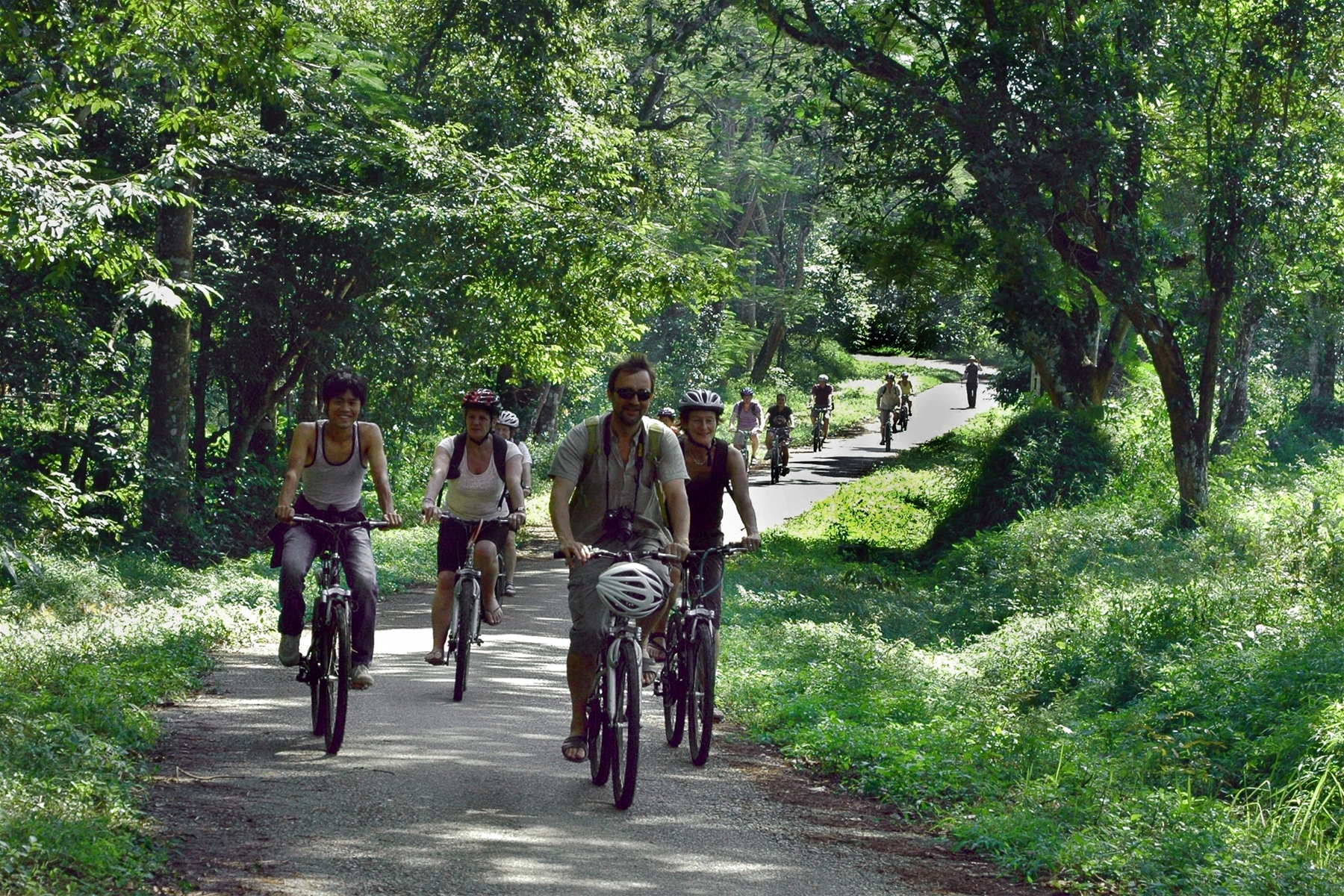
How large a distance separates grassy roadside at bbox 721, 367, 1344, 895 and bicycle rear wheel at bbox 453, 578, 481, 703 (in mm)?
1914

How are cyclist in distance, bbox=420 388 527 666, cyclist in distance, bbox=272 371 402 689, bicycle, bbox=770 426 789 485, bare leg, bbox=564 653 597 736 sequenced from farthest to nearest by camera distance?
bicycle, bbox=770 426 789 485
cyclist in distance, bbox=420 388 527 666
cyclist in distance, bbox=272 371 402 689
bare leg, bbox=564 653 597 736

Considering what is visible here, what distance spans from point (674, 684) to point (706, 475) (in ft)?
4.52

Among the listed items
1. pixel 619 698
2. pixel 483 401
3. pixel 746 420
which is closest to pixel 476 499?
pixel 483 401

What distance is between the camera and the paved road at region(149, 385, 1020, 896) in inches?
221

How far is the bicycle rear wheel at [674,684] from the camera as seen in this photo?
8109mm

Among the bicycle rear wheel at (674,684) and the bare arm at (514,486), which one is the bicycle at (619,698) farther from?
the bare arm at (514,486)

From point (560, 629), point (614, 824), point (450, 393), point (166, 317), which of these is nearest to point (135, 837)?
point (614, 824)

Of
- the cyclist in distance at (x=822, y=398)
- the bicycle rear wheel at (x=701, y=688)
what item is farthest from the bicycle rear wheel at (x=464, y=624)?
the cyclist in distance at (x=822, y=398)

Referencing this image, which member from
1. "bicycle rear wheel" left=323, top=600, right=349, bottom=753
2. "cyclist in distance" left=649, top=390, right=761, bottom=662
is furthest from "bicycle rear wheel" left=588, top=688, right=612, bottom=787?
"cyclist in distance" left=649, top=390, right=761, bottom=662

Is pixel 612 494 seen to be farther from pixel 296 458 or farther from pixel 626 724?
pixel 296 458

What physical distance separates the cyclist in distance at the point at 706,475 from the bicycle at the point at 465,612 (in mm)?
1367

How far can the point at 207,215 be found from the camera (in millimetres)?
21672

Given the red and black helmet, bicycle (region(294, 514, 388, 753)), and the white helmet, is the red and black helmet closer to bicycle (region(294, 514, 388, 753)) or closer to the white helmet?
bicycle (region(294, 514, 388, 753))

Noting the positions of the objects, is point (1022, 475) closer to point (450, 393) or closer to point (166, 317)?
point (450, 393)
